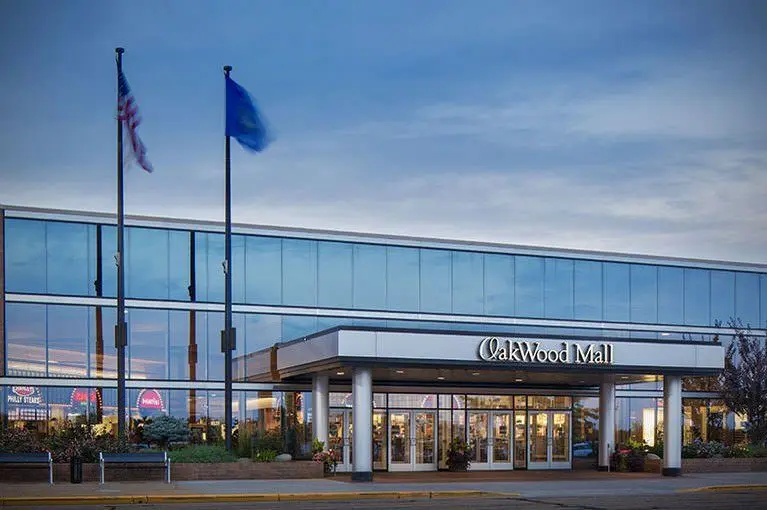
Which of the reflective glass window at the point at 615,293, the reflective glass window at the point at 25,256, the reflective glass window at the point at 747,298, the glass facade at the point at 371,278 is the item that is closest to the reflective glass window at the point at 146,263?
the glass facade at the point at 371,278

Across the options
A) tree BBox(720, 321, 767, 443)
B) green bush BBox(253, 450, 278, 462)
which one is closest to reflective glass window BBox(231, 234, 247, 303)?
green bush BBox(253, 450, 278, 462)

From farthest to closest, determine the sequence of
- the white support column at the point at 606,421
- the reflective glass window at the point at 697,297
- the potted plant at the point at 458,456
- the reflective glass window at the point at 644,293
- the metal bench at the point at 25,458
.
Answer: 1. the reflective glass window at the point at 697,297
2. the reflective glass window at the point at 644,293
3. the white support column at the point at 606,421
4. the potted plant at the point at 458,456
5. the metal bench at the point at 25,458

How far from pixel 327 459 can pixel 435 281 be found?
11132 mm

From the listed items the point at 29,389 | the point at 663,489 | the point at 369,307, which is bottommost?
the point at 663,489

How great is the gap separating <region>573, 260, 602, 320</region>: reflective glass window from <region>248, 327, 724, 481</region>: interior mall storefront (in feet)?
12.9

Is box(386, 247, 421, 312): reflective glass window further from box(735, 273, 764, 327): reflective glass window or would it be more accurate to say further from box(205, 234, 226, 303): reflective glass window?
box(735, 273, 764, 327): reflective glass window

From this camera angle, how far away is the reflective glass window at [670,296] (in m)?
51.3

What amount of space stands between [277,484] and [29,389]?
12.5 meters

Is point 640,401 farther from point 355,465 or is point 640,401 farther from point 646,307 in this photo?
point 355,465

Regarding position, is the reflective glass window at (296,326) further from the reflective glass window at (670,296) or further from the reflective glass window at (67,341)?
the reflective glass window at (670,296)

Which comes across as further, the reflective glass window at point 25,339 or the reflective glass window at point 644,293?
the reflective glass window at point 644,293

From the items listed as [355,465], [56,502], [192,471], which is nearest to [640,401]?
[355,465]

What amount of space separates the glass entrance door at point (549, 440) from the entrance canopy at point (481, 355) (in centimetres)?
517

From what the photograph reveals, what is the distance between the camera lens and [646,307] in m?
51.0
